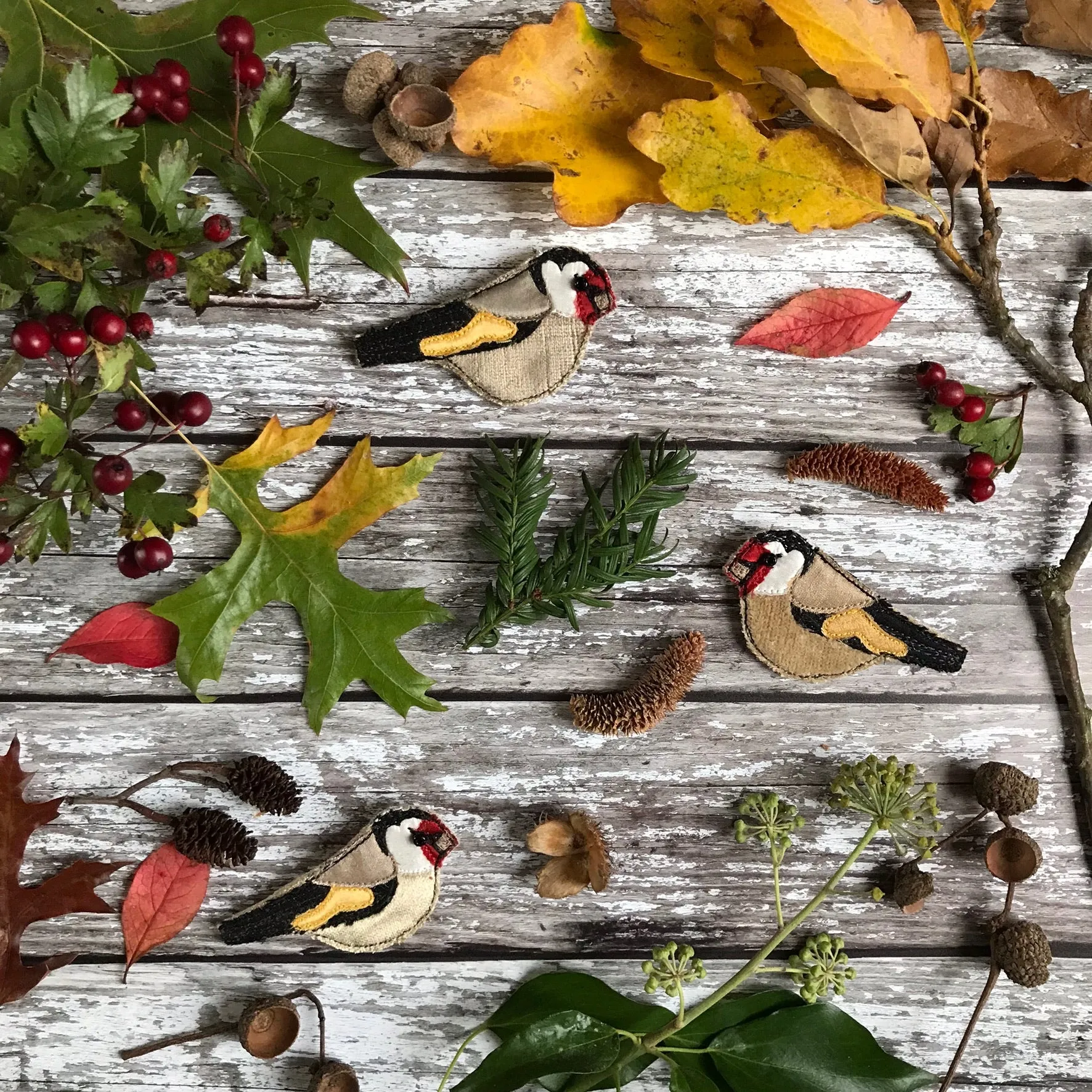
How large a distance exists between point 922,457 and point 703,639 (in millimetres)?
365

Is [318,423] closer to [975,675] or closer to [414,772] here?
[414,772]

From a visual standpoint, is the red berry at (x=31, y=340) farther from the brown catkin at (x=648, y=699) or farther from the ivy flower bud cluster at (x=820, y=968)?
the ivy flower bud cluster at (x=820, y=968)

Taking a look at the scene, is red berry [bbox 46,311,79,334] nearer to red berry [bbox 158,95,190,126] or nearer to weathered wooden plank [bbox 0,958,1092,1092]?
red berry [bbox 158,95,190,126]

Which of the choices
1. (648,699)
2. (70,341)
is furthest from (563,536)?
(70,341)

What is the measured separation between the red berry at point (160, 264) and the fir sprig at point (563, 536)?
385 mm

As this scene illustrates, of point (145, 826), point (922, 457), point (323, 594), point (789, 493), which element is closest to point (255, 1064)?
point (145, 826)

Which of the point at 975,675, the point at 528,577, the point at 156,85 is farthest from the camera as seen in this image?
the point at 975,675

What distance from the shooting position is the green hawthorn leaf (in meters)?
1.02

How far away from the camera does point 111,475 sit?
888 millimetres

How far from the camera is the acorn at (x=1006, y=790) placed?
106 cm

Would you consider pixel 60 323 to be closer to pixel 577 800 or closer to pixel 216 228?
pixel 216 228

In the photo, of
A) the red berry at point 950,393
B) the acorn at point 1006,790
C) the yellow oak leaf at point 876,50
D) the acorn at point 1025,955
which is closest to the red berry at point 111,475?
the yellow oak leaf at point 876,50

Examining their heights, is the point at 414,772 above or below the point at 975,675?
below

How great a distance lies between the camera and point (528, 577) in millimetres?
1012
